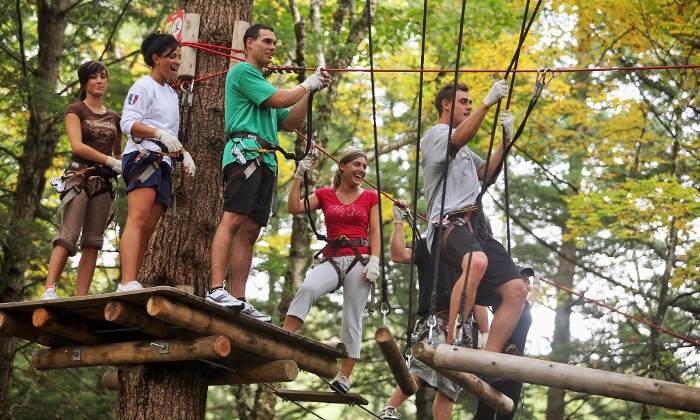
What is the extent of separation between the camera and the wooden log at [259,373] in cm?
533

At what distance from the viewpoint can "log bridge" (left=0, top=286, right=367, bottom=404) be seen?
4758 mm

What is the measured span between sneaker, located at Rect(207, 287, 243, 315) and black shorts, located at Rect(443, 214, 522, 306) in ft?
4.44

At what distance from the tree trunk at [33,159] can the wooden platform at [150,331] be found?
4.20 m

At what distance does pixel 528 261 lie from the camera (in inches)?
666

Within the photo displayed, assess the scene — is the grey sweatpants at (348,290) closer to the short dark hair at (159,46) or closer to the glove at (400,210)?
the glove at (400,210)

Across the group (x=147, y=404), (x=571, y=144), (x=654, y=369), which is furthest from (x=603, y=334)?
(x=147, y=404)

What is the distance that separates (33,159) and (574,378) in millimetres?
7587

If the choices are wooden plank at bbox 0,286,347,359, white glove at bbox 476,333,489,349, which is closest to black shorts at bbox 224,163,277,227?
wooden plank at bbox 0,286,347,359

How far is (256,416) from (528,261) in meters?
8.18

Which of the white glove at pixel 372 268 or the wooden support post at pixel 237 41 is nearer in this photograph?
the white glove at pixel 372 268

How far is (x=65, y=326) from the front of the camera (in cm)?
528

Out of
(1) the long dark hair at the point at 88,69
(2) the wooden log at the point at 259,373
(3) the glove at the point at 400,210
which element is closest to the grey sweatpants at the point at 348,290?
(3) the glove at the point at 400,210

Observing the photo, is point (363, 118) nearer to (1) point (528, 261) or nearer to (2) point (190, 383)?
(1) point (528, 261)

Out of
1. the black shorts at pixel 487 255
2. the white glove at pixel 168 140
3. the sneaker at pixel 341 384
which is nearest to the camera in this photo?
the white glove at pixel 168 140
